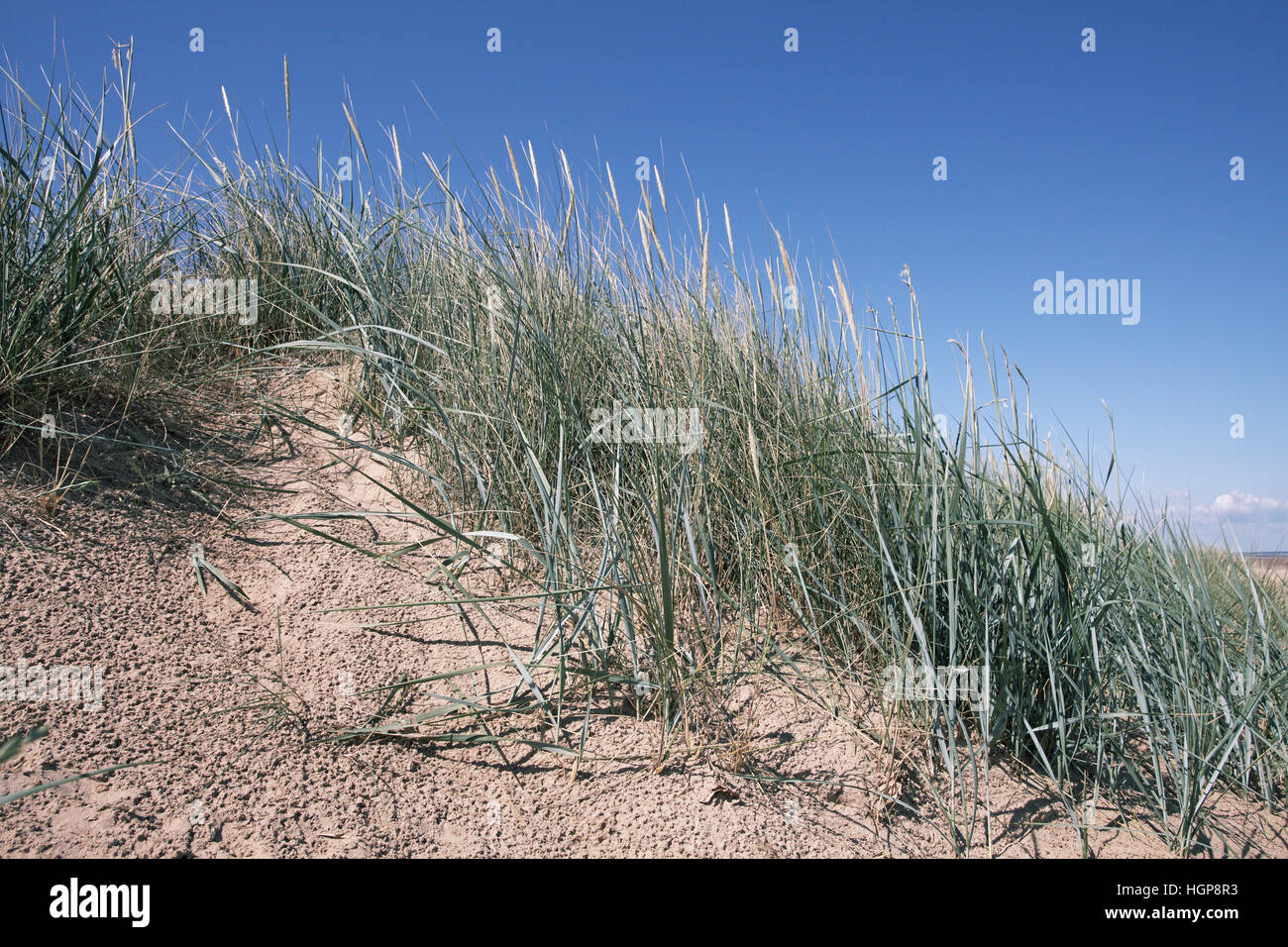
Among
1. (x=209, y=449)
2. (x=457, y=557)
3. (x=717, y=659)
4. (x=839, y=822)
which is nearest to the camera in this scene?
(x=839, y=822)

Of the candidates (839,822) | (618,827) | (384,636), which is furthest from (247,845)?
(839,822)

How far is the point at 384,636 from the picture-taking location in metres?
1.79

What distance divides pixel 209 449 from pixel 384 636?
1.05m

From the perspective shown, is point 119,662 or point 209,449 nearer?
point 119,662

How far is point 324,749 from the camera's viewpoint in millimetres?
1485

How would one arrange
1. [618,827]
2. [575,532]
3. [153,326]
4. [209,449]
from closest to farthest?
[618,827] → [575,532] → [209,449] → [153,326]

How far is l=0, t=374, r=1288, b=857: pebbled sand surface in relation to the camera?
4.37 ft

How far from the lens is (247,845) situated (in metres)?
1.28

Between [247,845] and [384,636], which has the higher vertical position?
[384,636]

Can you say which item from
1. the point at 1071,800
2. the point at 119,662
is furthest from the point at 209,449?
the point at 1071,800

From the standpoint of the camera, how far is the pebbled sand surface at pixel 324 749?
1.33 m
